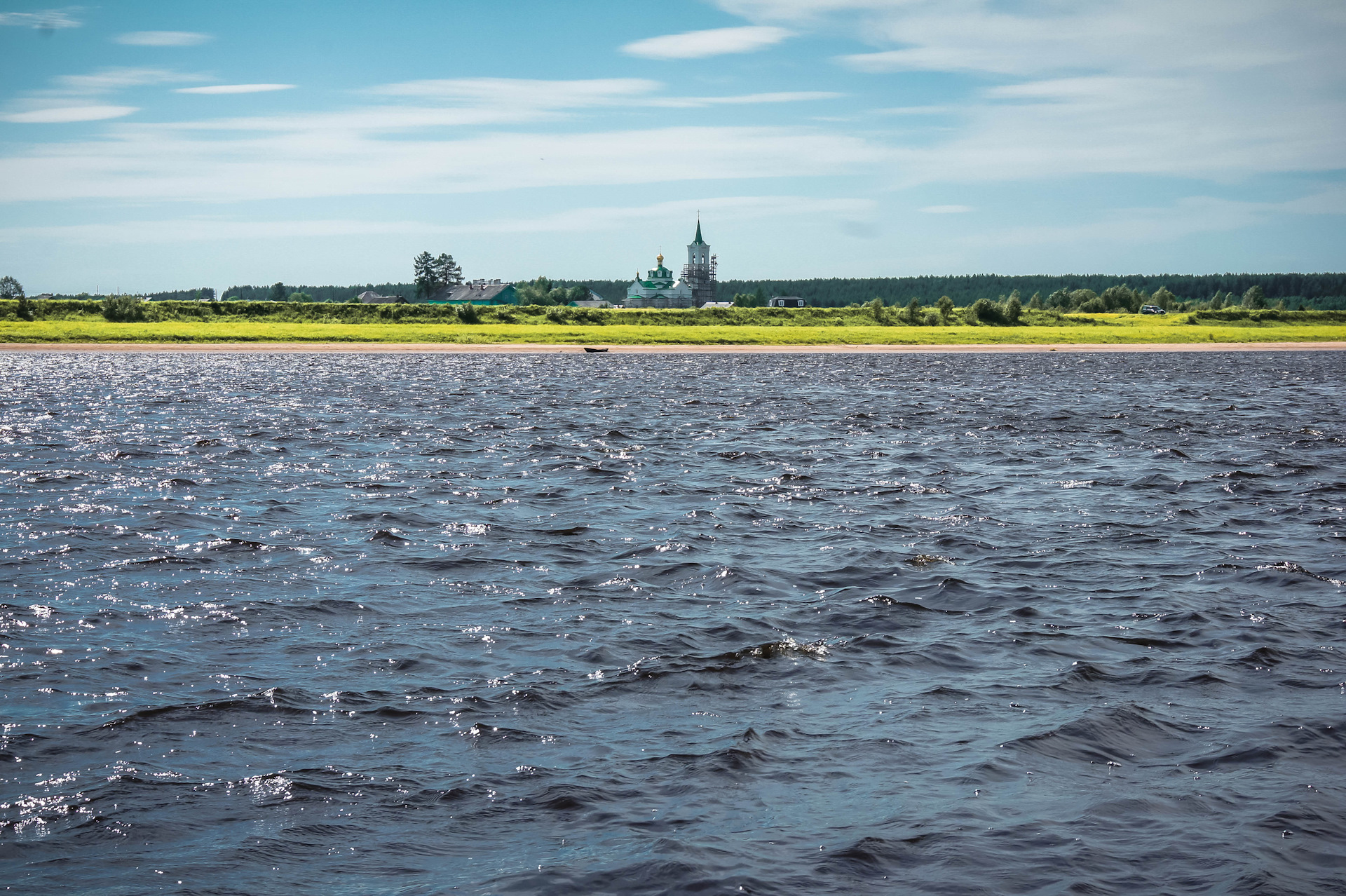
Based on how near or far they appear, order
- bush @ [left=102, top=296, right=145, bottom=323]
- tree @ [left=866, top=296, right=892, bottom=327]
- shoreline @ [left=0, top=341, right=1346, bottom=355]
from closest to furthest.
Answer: shoreline @ [left=0, top=341, right=1346, bottom=355], bush @ [left=102, top=296, right=145, bottom=323], tree @ [left=866, top=296, right=892, bottom=327]

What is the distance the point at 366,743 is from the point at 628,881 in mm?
3261

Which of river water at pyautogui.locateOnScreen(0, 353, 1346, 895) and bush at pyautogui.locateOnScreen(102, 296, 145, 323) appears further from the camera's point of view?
bush at pyautogui.locateOnScreen(102, 296, 145, 323)

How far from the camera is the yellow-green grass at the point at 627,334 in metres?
100

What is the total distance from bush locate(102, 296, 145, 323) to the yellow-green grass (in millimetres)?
3816

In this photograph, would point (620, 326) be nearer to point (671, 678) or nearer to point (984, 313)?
point (984, 313)

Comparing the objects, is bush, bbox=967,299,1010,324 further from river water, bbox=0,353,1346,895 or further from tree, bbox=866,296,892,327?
river water, bbox=0,353,1346,895

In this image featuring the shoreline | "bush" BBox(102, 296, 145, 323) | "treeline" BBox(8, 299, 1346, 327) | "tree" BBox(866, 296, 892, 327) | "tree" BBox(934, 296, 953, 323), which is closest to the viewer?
the shoreline

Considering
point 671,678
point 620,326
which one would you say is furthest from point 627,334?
point 671,678

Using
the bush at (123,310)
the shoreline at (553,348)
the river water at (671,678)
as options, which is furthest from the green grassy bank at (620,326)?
the river water at (671,678)

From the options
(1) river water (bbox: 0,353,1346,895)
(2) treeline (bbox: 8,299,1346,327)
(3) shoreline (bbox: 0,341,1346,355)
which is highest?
(2) treeline (bbox: 8,299,1346,327)

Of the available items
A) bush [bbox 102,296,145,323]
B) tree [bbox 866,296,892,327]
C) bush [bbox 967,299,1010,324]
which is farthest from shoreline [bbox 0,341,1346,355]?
bush [bbox 967,299,1010,324]

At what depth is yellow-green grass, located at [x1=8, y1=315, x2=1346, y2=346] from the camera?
100312 millimetres

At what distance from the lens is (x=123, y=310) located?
119875 mm

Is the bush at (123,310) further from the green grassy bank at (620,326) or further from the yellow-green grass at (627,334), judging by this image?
the yellow-green grass at (627,334)
